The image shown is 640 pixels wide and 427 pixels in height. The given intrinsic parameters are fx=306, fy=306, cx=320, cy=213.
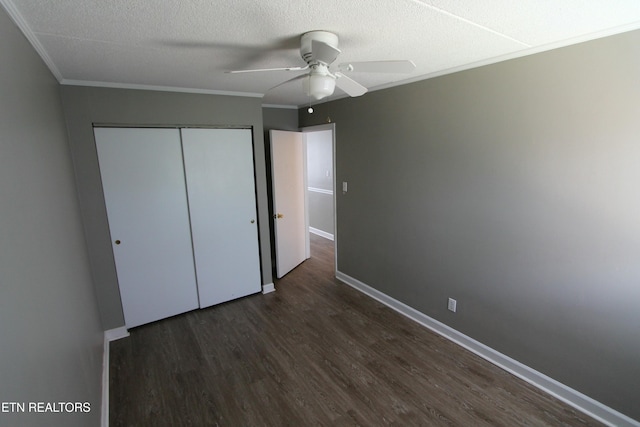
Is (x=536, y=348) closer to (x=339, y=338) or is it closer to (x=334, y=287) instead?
(x=339, y=338)

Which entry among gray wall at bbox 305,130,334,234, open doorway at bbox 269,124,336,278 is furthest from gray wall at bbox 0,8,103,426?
gray wall at bbox 305,130,334,234

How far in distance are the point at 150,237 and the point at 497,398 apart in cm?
321

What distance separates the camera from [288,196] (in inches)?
163

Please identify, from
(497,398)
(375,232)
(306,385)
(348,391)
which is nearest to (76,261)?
(306,385)

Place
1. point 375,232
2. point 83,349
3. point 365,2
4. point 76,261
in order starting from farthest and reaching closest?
point 375,232 → point 76,261 → point 83,349 → point 365,2

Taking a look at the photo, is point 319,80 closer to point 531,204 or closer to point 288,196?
point 531,204

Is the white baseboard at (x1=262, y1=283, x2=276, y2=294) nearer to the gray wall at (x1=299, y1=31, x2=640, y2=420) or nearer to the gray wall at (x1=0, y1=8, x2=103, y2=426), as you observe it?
the gray wall at (x1=299, y1=31, x2=640, y2=420)

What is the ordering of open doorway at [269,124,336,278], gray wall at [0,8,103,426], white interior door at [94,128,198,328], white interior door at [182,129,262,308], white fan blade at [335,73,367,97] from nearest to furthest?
gray wall at [0,8,103,426] → white fan blade at [335,73,367,97] → white interior door at [94,128,198,328] → white interior door at [182,129,262,308] → open doorway at [269,124,336,278]

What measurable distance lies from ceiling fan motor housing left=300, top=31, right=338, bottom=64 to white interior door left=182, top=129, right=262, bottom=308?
1860 millimetres

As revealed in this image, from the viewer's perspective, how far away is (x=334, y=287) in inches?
153

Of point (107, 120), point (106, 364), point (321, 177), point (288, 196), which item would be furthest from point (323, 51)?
point (321, 177)

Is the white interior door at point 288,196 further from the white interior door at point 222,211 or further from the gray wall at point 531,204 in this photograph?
the gray wall at point 531,204

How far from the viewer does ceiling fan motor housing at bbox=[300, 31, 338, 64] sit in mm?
1590

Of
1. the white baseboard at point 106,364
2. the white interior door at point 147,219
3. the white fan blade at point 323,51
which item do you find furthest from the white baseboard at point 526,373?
the white baseboard at point 106,364
